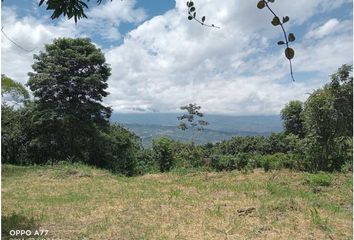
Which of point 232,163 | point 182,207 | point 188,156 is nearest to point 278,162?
point 232,163

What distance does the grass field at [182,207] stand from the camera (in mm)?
7645

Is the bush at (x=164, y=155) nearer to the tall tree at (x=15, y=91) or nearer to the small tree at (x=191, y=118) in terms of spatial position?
the tall tree at (x=15, y=91)

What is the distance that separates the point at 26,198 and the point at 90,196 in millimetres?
1683

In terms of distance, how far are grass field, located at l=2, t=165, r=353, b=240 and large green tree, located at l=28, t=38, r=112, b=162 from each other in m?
6.19

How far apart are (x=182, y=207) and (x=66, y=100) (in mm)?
14715

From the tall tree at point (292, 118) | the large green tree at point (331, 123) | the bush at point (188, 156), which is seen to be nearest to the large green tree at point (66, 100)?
the bush at point (188, 156)

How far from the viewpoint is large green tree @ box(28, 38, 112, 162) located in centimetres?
2223

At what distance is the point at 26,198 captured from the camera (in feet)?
37.3

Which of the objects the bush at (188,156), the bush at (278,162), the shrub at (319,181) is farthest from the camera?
the bush at (188,156)

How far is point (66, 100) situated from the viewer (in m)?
23.1

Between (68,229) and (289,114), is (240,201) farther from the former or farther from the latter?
(289,114)

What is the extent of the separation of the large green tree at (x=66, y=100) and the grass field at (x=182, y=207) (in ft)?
20.3

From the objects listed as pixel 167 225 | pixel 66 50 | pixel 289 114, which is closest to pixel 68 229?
pixel 167 225

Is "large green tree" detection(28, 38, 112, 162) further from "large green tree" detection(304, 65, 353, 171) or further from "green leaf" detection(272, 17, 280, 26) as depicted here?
"green leaf" detection(272, 17, 280, 26)
